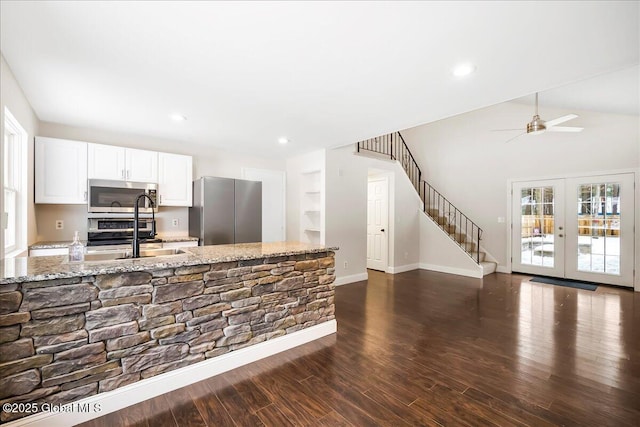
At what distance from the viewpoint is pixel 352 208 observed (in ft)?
17.7

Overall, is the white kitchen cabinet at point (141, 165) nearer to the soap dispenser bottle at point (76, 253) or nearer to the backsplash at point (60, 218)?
the backsplash at point (60, 218)

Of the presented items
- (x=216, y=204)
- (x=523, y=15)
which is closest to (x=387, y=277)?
(x=216, y=204)

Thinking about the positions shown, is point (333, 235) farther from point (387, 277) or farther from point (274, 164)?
point (274, 164)

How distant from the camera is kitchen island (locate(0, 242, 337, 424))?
1641mm

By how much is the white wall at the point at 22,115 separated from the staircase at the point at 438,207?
15.9 feet

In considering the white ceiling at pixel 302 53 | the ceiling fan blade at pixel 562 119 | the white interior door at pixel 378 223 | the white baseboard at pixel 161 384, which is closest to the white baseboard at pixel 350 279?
the white interior door at pixel 378 223

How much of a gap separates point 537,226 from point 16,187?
8222mm

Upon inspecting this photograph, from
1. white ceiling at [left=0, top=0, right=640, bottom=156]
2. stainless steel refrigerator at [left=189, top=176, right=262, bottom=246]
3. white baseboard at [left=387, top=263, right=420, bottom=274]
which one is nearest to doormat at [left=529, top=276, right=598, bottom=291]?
white baseboard at [left=387, top=263, right=420, bottom=274]

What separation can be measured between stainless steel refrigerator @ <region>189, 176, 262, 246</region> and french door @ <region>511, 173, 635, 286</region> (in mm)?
5391

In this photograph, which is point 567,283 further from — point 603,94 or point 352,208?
point 352,208

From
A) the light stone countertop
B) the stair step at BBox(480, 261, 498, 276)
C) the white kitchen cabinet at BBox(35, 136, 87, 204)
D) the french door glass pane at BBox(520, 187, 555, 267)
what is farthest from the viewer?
the stair step at BBox(480, 261, 498, 276)

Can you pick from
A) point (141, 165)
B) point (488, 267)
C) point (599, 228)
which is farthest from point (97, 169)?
point (599, 228)

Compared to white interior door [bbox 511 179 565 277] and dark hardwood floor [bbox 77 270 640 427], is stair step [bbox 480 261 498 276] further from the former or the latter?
dark hardwood floor [bbox 77 270 640 427]

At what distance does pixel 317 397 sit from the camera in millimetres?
2035
